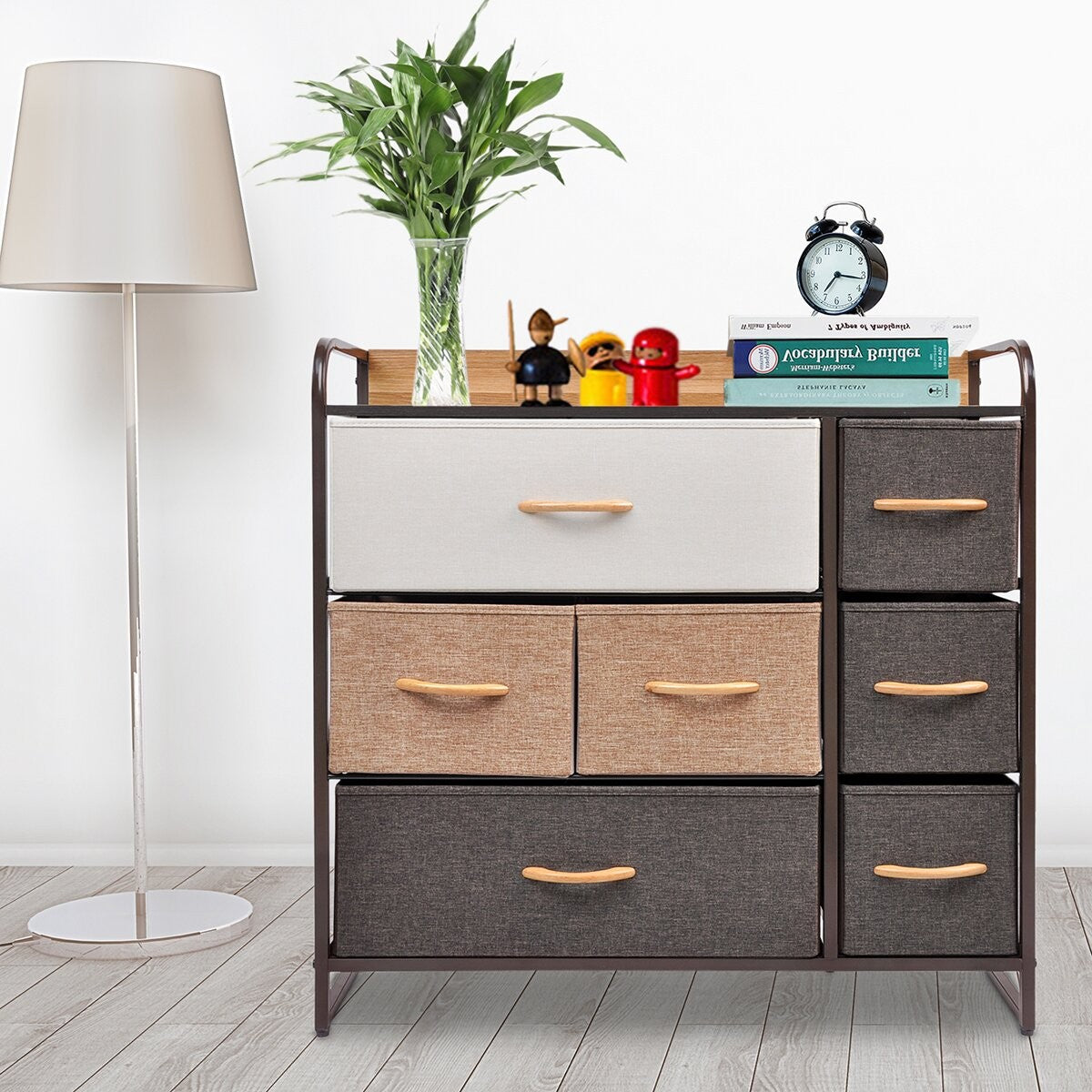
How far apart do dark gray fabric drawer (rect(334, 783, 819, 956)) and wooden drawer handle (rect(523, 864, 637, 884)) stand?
1 cm

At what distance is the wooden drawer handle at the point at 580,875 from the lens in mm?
1686

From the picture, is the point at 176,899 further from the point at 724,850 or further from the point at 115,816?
the point at 724,850

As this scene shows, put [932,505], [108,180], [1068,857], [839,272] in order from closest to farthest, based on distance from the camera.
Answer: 1. [932,505]
2. [839,272]
3. [108,180]
4. [1068,857]

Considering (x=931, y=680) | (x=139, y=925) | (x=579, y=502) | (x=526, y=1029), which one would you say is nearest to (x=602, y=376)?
(x=579, y=502)

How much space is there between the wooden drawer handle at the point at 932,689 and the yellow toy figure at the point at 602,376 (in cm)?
50

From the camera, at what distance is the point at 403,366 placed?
2119mm

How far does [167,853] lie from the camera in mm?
2576

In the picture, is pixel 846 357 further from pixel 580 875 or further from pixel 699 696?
pixel 580 875

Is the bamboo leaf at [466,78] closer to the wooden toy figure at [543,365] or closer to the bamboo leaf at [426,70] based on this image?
the bamboo leaf at [426,70]

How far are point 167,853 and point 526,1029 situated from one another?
105 centimetres

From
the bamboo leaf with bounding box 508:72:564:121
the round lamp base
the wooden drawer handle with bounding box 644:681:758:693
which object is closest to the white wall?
the round lamp base

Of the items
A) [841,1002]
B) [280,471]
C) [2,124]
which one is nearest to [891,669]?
[841,1002]

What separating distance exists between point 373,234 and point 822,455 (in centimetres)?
114

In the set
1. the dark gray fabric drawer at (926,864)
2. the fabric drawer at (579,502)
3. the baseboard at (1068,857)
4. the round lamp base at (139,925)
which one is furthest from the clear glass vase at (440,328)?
the baseboard at (1068,857)
